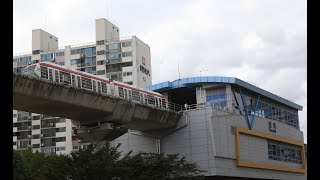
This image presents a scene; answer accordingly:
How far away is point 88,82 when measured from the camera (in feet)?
131

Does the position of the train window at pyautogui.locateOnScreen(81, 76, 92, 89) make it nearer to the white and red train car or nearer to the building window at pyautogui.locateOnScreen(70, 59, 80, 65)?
the white and red train car

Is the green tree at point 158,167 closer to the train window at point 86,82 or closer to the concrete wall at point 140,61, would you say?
the train window at point 86,82

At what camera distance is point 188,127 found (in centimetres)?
4775

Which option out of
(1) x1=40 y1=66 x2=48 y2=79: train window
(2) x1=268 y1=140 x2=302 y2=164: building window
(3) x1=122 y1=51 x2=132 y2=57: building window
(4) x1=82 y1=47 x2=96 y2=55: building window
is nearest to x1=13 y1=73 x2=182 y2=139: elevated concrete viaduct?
(1) x1=40 y1=66 x2=48 y2=79: train window

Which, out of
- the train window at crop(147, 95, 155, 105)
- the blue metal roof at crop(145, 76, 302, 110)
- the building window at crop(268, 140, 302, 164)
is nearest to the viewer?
the train window at crop(147, 95, 155, 105)

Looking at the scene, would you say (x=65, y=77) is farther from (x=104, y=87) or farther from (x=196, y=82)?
(x=196, y=82)

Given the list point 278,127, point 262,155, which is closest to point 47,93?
point 262,155

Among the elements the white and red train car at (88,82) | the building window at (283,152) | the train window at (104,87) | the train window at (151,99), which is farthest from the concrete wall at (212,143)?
the train window at (104,87)

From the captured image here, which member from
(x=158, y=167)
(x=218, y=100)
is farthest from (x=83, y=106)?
(x=218, y=100)

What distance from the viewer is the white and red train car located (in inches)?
1412

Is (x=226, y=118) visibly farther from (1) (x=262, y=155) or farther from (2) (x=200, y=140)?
(1) (x=262, y=155)

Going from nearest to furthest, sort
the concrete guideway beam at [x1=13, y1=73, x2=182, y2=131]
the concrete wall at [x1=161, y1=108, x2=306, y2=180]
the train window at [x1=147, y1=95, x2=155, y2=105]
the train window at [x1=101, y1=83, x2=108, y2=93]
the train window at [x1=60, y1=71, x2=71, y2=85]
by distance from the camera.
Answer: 1. the concrete guideway beam at [x1=13, y1=73, x2=182, y2=131]
2. the train window at [x1=60, y1=71, x2=71, y2=85]
3. the train window at [x1=101, y1=83, x2=108, y2=93]
4. the concrete wall at [x1=161, y1=108, x2=306, y2=180]
5. the train window at [x1=147, y1=95, x2=155, y2=105]

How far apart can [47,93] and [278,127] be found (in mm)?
33150

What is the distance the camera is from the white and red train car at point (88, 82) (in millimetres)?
35875
